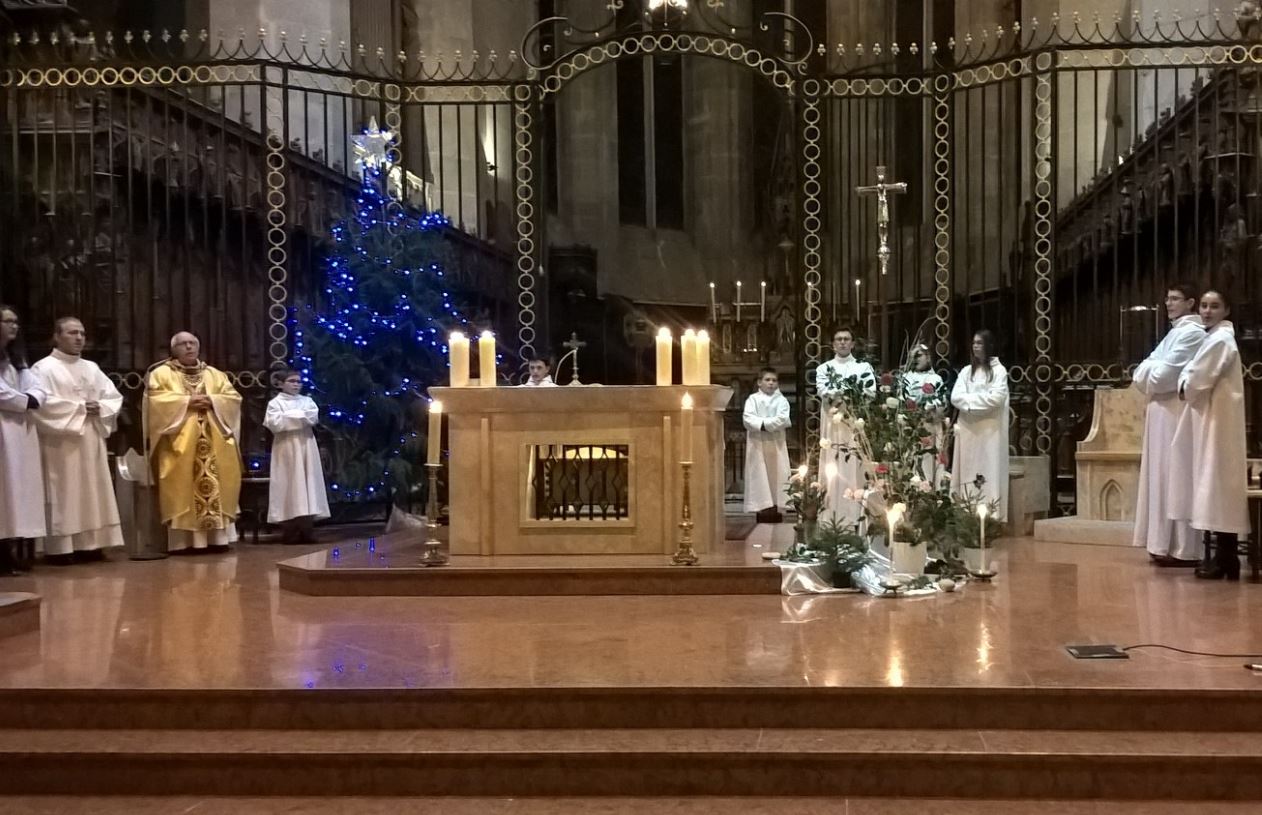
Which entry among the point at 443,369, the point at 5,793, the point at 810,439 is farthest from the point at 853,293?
the point at 5,793

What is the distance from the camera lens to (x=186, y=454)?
8.84 metres

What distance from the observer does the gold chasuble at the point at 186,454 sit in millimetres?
8789

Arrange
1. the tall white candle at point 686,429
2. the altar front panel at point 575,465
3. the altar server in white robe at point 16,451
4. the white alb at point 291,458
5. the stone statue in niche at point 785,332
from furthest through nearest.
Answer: the stone statue in niche at point 785,332, the white alb at point 291,458, the altar server in white robe at point 16,451, the altar front panel at point 575,465, the tall white candle at point 686,429

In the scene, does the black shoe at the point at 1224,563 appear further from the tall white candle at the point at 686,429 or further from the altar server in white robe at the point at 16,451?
the altar server in white robe at the point at 16,451

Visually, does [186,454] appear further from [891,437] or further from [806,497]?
[891,437]

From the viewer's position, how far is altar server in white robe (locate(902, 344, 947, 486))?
6922mm

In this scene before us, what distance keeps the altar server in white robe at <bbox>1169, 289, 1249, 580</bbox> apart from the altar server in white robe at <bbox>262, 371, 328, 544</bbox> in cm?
664

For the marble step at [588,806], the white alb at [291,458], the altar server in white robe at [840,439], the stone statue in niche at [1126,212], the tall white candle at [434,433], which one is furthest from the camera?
the stone statue in niche at [1126,212]

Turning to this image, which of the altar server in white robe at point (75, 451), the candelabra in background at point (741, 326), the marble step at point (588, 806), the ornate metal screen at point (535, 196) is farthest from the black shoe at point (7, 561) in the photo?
the candelabra in background at point (741, 326)

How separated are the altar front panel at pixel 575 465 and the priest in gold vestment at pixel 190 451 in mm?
3111

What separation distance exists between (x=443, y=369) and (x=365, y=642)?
4.99 meters

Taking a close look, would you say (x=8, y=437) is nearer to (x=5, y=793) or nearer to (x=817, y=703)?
(x=5, y=793)

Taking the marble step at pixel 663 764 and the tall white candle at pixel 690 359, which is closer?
the marble step at pixel 663 764

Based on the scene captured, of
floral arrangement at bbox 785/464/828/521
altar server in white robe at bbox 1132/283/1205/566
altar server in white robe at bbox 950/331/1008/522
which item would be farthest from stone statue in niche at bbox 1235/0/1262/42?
floral arrangement at bbox 785/464/828/521
